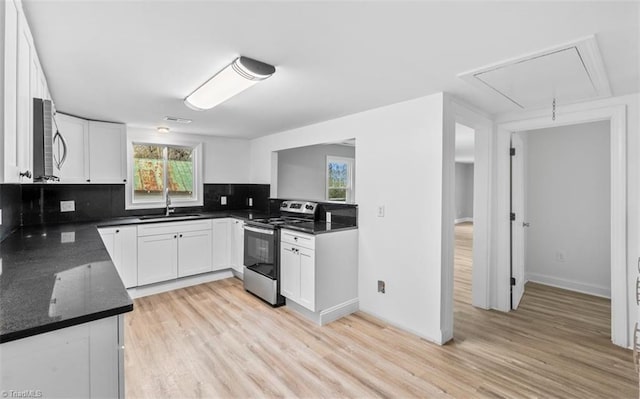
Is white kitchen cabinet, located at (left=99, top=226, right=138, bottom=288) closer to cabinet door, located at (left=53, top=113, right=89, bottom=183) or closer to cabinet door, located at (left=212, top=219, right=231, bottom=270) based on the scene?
cabinet door, located at (left=53, top=113, right=89, bottom=183)

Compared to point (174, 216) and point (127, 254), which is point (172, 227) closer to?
point (174, 216)

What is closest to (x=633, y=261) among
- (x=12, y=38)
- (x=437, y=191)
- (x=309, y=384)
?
(x=437, y=191)

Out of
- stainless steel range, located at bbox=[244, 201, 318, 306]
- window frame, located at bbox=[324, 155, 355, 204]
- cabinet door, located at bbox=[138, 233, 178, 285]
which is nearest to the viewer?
stainless steel range, located at bbox=[244, 201, 318, 306]

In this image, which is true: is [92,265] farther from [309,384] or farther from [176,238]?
[176,238]

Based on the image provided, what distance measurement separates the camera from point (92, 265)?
159cm

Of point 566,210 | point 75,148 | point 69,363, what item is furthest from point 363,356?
point 75,148

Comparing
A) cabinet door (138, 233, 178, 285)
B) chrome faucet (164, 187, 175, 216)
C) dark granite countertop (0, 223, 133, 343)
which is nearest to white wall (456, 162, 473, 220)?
chrome faucet (164, 187, 175, 216)

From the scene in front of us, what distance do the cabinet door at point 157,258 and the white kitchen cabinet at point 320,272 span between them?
1.56 meters

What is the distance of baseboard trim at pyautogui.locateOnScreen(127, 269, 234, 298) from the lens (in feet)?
12.1

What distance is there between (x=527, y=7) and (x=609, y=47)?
0.81 m

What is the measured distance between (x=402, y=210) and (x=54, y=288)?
247 cm

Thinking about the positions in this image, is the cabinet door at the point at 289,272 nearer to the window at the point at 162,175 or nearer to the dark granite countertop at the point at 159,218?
the dark granite countertop at the point at 159,218

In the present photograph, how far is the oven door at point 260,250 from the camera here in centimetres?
341

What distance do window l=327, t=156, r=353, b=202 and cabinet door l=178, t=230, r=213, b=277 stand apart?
73.4 inches
